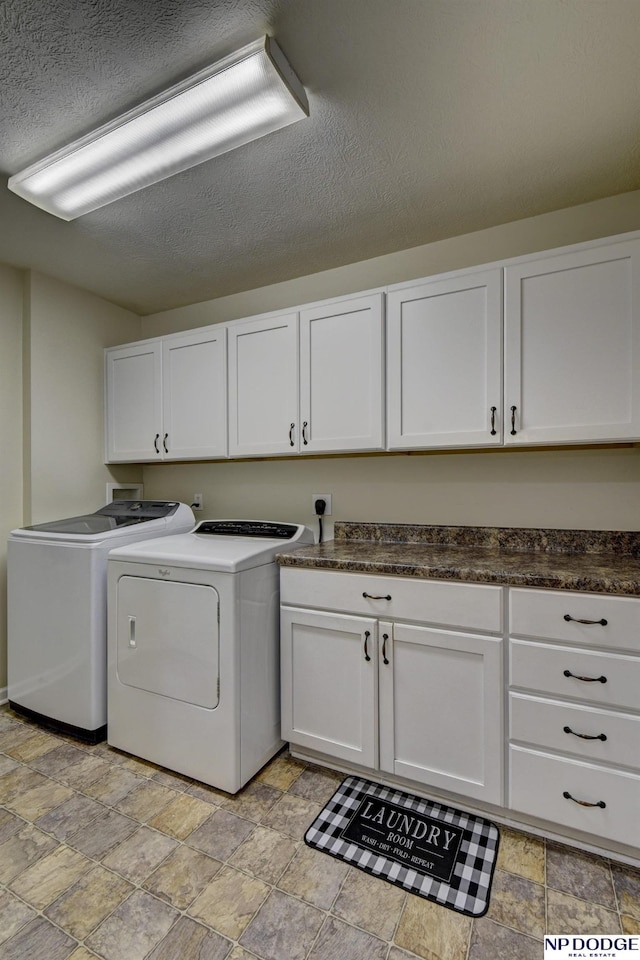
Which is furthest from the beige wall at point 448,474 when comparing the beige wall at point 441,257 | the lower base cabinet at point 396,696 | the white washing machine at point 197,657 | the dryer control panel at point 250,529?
the lower base cabinet at point 396,696

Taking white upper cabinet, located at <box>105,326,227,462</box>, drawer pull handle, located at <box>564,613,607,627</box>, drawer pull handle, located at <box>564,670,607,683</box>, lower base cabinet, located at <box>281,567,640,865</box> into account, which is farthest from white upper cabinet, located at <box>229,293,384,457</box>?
drawer pull handle, located at <box>564,670,607,683</box>

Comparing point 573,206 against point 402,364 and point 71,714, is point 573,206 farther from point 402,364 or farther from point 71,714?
point 71,714

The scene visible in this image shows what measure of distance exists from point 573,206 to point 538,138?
55 cm

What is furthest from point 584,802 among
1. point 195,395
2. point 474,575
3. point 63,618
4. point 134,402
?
point 134,402

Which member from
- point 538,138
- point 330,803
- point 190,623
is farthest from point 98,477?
point 538,138

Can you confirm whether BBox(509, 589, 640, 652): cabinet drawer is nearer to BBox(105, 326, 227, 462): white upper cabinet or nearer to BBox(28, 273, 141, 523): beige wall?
BBox(105, 326, 227, 462): white upper cabinet

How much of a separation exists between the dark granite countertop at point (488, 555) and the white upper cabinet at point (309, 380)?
1.70ft

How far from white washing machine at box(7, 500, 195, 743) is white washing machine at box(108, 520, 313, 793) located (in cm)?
10

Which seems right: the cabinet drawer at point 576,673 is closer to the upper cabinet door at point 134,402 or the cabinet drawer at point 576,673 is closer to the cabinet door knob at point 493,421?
the cabinet door knob at point 493,421

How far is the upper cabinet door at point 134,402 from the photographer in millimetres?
2852

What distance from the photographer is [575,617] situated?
4.88ft

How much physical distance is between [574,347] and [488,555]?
911 mm

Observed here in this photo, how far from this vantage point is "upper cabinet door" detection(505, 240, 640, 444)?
170cm

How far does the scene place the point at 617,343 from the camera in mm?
1718
